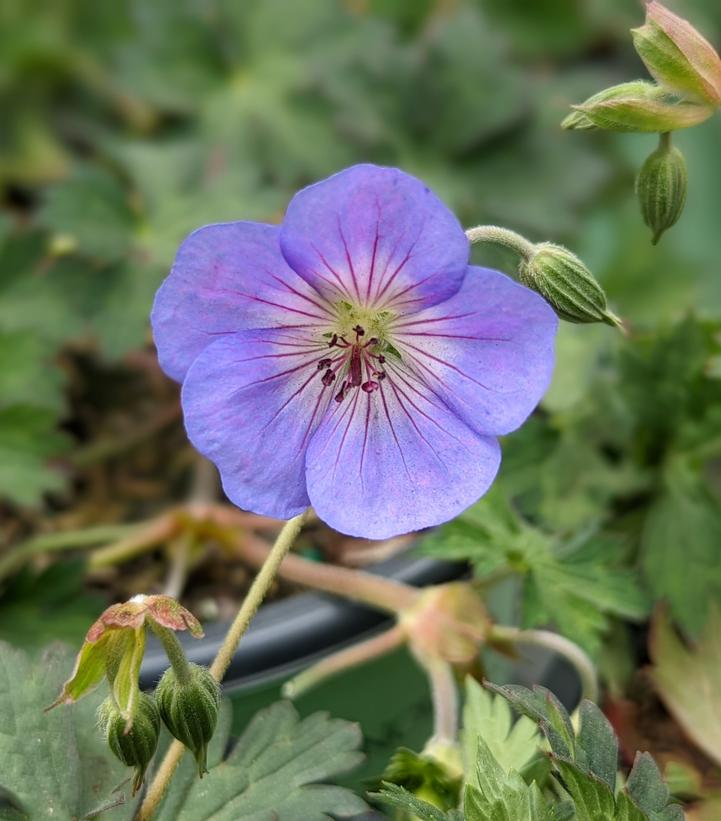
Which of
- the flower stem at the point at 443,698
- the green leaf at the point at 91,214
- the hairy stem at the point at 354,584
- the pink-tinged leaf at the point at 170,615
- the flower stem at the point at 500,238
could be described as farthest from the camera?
the green leaf at the point at 91,214

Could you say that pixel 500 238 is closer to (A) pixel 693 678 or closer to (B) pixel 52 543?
(A) pixel 693 678

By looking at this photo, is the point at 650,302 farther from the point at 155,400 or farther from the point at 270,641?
→ the point at 270,641

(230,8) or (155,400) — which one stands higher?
(230,8)

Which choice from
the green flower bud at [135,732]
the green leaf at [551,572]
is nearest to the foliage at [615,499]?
the green leaf at [551,572]

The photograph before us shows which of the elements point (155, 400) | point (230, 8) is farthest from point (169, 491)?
point (230, 8)

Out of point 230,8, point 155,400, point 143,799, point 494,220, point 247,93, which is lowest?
point 143,799

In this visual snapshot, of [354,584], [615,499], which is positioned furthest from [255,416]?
[615,499]

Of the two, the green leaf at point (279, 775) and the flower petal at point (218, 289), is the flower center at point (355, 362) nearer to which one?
the flower petal at point (218, 289)
